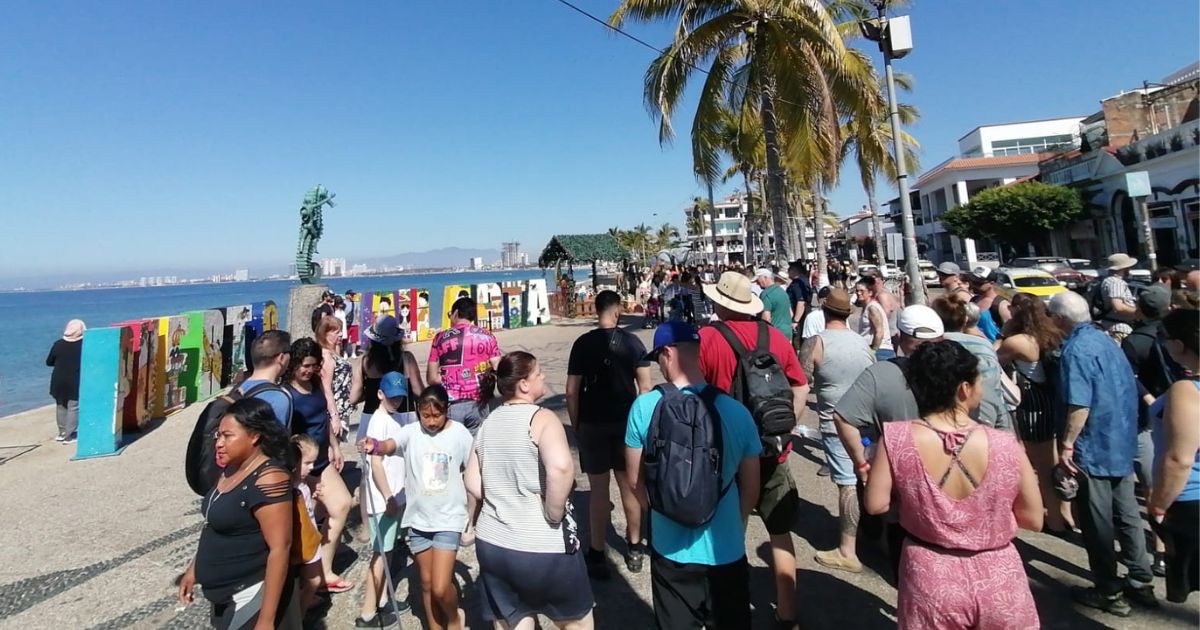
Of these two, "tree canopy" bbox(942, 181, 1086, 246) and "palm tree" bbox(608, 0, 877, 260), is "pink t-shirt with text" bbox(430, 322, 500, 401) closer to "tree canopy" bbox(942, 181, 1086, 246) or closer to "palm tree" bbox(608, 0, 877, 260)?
"palm tree" bbox(608, 0, 877, 260)

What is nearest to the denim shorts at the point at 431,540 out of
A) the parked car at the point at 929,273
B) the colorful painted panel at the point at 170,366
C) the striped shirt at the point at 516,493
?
the striped shirt at the point at 516,493

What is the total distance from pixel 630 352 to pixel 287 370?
2.13 metres

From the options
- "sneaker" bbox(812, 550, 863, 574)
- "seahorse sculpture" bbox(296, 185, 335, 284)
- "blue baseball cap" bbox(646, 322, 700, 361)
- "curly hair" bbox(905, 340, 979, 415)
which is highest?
"seahorse sculpture" bbox(296, 185, 335, 284)

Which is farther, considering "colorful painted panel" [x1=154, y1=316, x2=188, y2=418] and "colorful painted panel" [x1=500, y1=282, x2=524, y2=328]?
"colorful painted panel" [x1=500, y1=282, x2=524, y2=328]

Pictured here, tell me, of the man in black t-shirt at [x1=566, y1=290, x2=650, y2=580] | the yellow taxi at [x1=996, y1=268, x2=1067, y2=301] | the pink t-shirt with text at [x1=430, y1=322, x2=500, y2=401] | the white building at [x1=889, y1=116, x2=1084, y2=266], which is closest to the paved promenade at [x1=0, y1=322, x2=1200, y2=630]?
the man in black t-shirt at [x1=566, y1=290, x2=650, y2=580]

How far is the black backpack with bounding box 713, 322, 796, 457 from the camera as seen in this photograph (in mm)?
2477

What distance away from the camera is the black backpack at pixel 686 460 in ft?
6.34

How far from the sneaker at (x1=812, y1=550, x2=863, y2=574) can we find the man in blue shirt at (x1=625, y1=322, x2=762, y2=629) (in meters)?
1.47

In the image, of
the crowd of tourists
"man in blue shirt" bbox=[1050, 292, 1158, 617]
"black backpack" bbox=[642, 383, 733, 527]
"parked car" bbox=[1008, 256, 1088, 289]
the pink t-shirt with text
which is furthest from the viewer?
"parked car" bbox=[1008, 256, 1088, 289]

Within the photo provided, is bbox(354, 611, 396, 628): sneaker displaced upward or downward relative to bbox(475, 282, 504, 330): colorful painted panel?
downward

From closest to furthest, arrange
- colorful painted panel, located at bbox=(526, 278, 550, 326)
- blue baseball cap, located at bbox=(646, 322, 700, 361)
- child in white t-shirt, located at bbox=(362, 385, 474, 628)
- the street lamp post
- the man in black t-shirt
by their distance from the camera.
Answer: blue baseball cap, located at bbox=(646, 322, 700, 361) → child in white t-shirt, located at bbox=(362, 385, 474, 628) → the man in black t-shirt → the street lamp post → colorful painted panel, located at bbox=(526, 278, 550, 326)

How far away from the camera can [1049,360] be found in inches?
124

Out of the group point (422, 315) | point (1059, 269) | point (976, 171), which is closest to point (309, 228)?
point (422, 315)

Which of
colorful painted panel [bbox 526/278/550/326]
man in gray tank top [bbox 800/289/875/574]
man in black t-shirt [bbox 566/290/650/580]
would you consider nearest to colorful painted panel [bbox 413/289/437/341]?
colorful painted panel [bbox 526/278/550/326]
